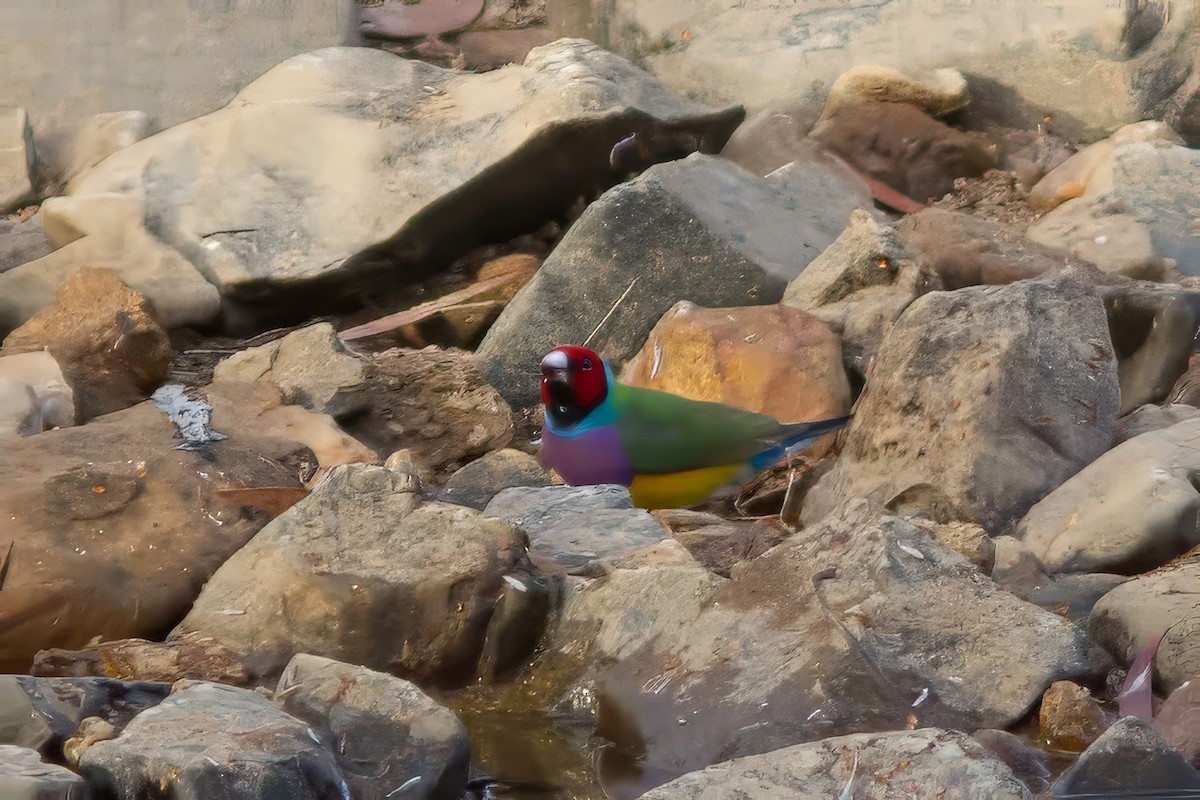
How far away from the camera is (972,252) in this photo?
4.75 metres

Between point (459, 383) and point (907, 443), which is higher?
point (907, 443)

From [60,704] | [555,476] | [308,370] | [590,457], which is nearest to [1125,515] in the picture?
[590,457]

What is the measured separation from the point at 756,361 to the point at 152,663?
208 centimetres

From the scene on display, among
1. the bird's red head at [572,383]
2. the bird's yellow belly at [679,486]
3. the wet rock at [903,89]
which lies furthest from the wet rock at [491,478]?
the wet rock at [903,89]

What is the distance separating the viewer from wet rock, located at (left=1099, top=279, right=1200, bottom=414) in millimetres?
4219

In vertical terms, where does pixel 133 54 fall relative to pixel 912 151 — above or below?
above

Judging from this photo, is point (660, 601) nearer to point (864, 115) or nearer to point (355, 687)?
point (355, 687)

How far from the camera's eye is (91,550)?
308 centimetres

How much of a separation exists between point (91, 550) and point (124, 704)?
0.79 meters

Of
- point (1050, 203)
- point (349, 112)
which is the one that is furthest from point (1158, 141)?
point (349, 112)

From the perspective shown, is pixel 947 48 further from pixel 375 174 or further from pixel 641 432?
pixel 641 432

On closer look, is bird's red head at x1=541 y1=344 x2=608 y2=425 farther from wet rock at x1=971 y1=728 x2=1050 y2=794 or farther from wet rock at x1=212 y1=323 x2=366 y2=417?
wet rock at x1=971 y1=728 x2=1050 y2=794

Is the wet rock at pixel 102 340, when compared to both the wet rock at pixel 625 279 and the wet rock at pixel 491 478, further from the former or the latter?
the wet rock at pixel 491 478

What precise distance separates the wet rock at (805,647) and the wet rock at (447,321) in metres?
2.52
